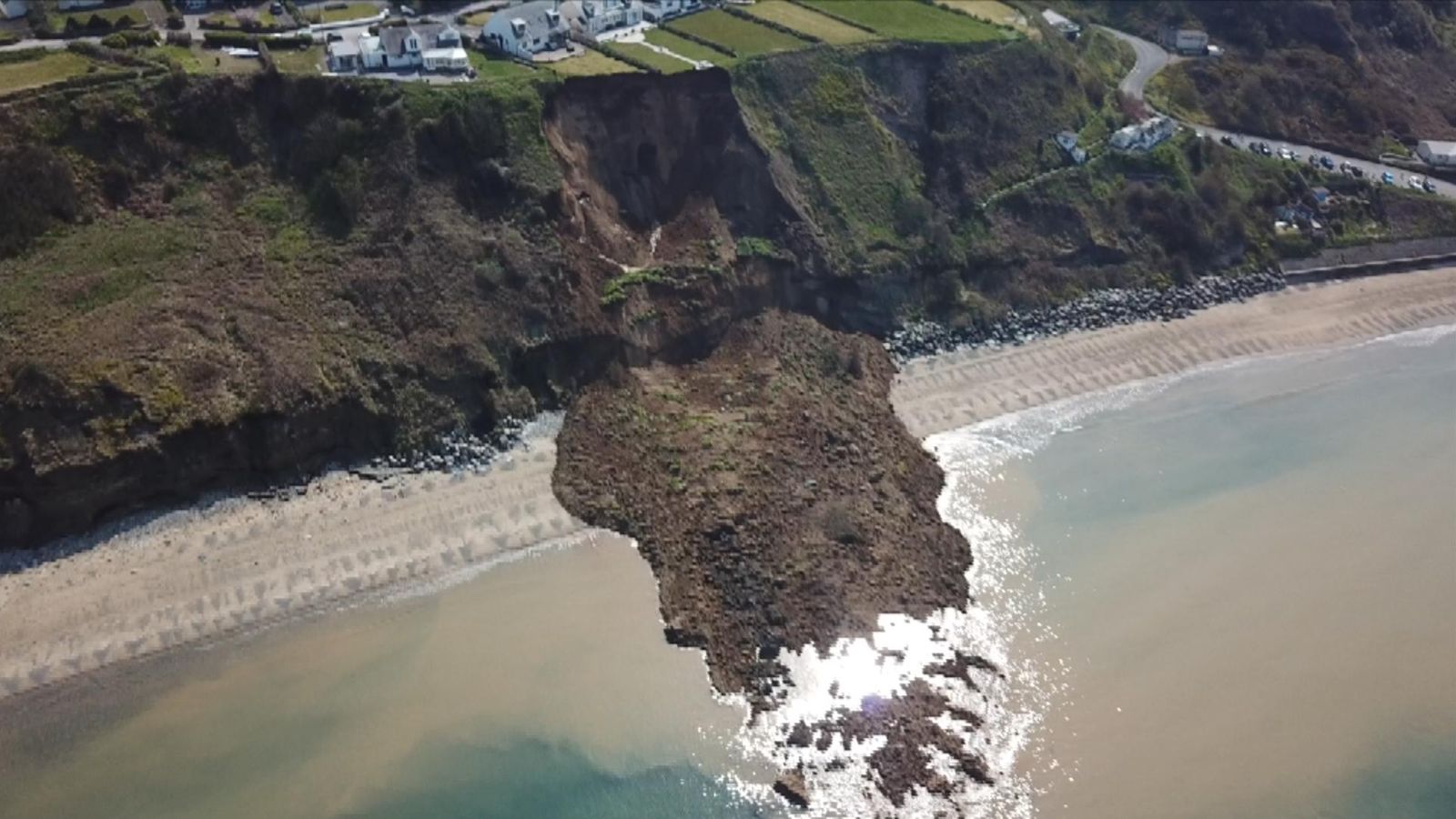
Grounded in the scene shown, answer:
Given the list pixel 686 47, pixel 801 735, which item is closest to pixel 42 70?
pixel 686 47

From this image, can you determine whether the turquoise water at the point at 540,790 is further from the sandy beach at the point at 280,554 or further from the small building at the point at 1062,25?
the small building at the point at 1062,25

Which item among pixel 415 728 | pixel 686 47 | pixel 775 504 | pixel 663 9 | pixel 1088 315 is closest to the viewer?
pixel 415 728

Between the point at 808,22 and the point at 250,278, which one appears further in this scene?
the point at 808,22

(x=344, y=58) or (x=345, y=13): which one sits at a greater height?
(x=345, y=13)

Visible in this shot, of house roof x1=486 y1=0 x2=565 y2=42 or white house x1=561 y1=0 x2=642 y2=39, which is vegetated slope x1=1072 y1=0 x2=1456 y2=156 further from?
house roof x1=486 y1=0 x2=565 y2=42

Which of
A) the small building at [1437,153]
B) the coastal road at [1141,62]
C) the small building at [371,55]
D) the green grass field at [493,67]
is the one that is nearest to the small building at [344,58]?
the small building at [371,55]

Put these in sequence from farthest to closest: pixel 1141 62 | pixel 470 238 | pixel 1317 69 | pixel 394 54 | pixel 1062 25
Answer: pixel 1141 62, pixel 1317 69, pixel 1062 25, pixel 394 54, pixel 470 238

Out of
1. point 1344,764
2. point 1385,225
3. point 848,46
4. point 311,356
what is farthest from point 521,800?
point 1385,225

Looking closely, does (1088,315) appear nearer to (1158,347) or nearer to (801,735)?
(1158,347)
